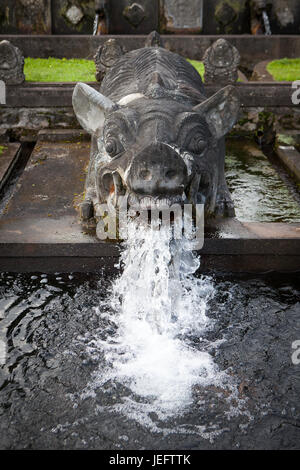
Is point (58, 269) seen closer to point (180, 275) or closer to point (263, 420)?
point (180, 275)

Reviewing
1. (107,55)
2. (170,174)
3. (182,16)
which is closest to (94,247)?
(170,174)

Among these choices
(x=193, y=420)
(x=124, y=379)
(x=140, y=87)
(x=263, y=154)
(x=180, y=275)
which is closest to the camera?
(x=193, y=420)

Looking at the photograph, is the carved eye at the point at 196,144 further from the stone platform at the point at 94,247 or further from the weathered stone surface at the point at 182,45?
the weathered stone surface at the point at 182,45

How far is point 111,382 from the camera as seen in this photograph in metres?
3.92

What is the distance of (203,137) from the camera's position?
4.80 m

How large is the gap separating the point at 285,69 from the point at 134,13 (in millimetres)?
4990

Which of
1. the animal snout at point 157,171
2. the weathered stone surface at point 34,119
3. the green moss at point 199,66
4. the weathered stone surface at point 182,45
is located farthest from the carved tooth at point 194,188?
the weathered stone surface at point 182,45

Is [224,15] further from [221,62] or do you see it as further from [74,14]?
[221,62]

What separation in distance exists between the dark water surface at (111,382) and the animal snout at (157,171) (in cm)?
124

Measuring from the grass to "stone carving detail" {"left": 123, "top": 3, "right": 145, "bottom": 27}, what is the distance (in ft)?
13.8

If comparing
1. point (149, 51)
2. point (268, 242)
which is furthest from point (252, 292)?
point (149, 51)

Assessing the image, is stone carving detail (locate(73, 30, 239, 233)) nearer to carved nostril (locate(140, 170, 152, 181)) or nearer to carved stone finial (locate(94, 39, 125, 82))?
carved nostril (locate(140, 170, 152, 181))

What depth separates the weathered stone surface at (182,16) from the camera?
1374 centimetres

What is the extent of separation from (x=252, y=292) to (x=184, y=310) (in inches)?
28.9
